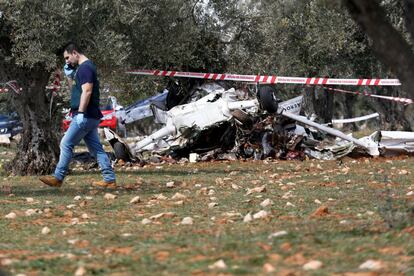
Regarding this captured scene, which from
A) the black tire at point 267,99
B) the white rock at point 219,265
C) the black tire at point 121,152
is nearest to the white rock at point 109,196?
the white rock at point 219,265

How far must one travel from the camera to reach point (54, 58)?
13148 millimetres

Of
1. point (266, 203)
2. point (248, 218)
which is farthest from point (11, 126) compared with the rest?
point (248, 218)

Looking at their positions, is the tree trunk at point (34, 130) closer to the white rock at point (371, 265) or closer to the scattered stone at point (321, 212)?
the scattered stone at point (321, 212)

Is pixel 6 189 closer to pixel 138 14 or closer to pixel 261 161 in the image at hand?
pixel 138 14

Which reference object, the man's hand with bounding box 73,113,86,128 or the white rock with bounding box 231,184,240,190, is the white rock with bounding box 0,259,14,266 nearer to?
the man's hand with bounding box 73,113,86,128

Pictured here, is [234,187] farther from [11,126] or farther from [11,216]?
[11,126]

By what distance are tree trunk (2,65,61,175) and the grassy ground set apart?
211 centimetres

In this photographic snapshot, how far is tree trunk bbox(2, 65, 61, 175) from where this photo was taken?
14402 mm

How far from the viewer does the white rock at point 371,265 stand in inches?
166

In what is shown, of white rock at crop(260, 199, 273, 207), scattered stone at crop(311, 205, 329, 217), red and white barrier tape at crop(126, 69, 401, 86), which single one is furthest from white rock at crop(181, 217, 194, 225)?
red and white barrier tape at crop(126, 69, 401, 86)

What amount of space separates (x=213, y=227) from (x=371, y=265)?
245 cm

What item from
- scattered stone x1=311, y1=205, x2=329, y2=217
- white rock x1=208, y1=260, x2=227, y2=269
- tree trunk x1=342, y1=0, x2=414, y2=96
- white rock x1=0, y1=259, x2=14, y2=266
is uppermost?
tree trunk x1=342, y1=0, x2=414, y2=96

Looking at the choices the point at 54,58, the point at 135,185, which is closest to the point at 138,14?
the point at 54,58

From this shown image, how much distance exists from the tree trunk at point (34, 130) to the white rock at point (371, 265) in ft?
35.8
